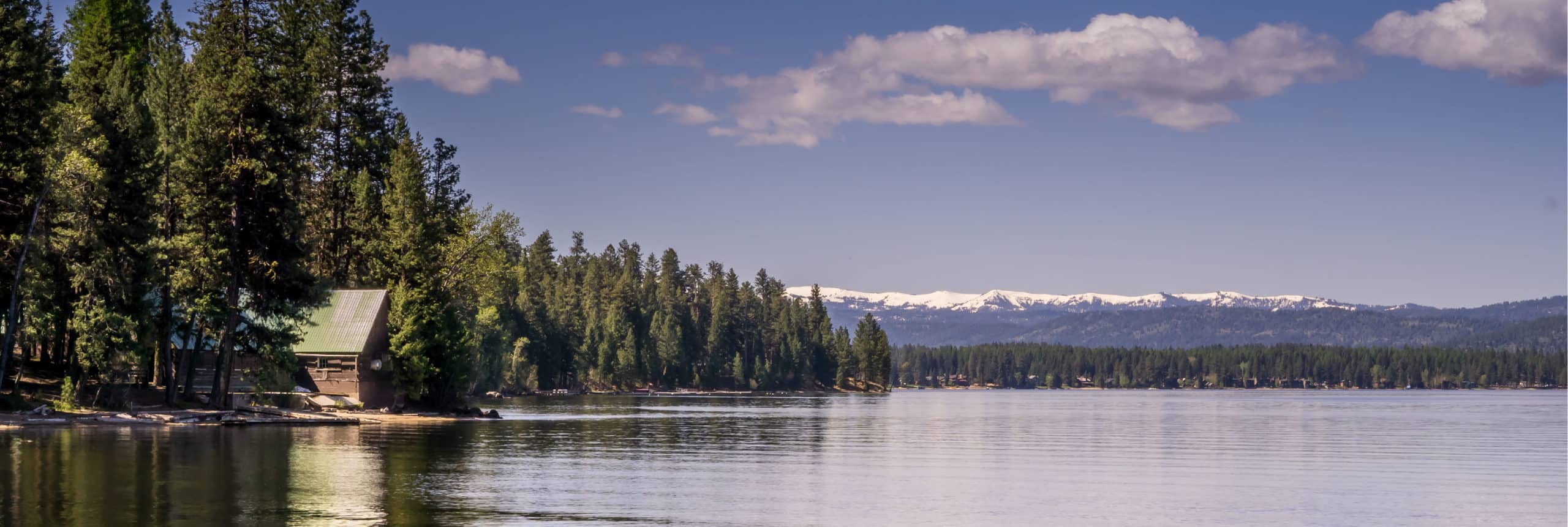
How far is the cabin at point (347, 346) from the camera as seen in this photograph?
78375mm

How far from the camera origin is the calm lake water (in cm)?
2780

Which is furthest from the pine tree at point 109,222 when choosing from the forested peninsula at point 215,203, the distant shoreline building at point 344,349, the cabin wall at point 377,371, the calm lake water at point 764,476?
the cabin wall at point 377,371

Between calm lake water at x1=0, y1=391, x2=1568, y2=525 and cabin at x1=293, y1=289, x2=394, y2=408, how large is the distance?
16.3 metres

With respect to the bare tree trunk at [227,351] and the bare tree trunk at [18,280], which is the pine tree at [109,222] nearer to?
the bare tree trunk at [18,280]

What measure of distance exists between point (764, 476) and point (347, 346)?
46.4m

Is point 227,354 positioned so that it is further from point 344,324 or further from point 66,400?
point 344,324

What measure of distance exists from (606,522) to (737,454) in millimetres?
21069

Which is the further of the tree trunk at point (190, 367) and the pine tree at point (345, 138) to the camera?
the pine tree at point (345, 138)

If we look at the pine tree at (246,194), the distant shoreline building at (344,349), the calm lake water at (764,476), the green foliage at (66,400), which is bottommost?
the calm lake water at (764,476)

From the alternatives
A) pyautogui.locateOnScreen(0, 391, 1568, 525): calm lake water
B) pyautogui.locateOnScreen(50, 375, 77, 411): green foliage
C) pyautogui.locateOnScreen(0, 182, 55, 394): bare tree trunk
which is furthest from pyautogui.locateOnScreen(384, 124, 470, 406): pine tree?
pyautogui.locateOnScreen(0, 182, 55, 394): bare tree trunk

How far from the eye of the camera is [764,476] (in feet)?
125

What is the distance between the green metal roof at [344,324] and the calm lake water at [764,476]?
16.4 m

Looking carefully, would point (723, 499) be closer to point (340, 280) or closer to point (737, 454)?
point (737, 454)

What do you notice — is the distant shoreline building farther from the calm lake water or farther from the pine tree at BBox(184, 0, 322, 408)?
the calm lake water
